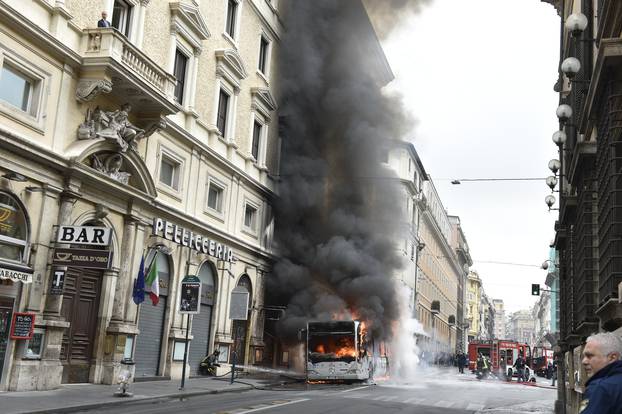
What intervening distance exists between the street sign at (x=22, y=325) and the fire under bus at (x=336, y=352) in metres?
11.6

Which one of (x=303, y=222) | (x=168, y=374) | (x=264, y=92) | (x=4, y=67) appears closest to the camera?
(x=4, y=67)

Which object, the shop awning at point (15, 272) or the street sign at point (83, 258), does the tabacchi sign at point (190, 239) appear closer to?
the street sign at point (83, 258)

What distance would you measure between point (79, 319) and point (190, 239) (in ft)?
17.9

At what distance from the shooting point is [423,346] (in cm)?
5712

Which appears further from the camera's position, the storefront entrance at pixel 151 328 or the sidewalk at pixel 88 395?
the storefront entrance at pixel 151 328

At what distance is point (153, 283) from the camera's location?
1875cm

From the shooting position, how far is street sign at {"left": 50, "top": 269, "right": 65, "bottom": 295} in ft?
50.5

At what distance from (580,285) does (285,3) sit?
74.2 feet

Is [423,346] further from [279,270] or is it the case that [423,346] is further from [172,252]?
[172,252]

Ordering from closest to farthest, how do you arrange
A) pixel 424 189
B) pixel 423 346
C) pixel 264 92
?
pixel 264 92, pixel 423 346, pixel 424 189

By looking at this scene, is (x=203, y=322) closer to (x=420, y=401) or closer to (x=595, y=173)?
(x=420, y=401)

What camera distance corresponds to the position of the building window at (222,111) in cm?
2533

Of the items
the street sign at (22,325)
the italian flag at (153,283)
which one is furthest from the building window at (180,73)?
the street sign at (22,325)

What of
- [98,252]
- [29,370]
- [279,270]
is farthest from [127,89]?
[279,270]
